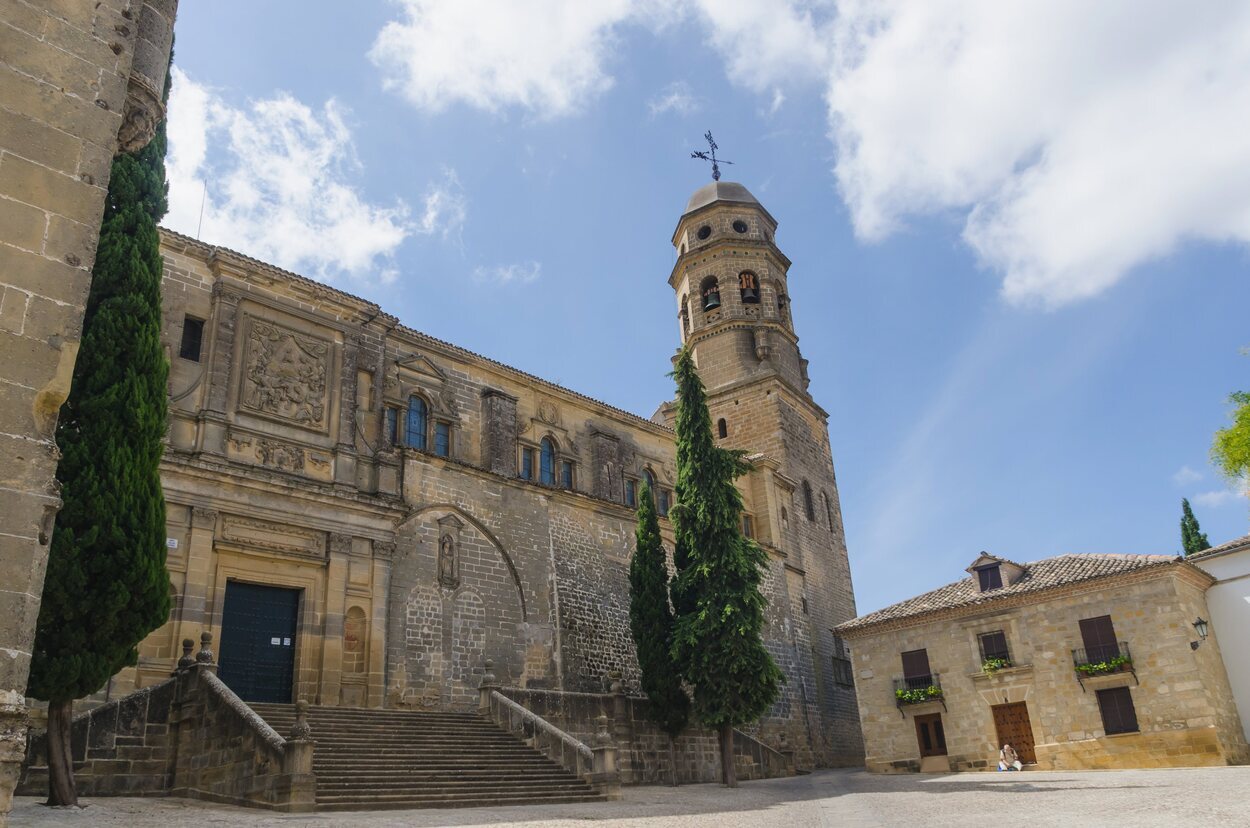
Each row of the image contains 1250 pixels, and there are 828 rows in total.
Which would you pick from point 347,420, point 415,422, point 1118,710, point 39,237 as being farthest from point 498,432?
point 39,237

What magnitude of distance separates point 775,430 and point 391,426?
15.7 m

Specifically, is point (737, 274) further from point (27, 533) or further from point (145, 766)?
point (27, 533)

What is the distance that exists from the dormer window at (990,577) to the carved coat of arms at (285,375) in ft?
60.7

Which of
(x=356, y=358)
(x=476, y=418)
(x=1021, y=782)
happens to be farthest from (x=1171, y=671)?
(x=356, y=358)

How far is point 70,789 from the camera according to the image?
398 inches

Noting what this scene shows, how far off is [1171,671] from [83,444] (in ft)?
75.0

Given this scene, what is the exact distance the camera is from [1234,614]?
75.5 ft

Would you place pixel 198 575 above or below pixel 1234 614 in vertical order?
above

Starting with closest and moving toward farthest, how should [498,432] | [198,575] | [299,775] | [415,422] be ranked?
[299,775], [198,575], [415,422], [498,432]

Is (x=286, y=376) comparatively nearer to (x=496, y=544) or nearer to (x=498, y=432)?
(x=498, y=432)

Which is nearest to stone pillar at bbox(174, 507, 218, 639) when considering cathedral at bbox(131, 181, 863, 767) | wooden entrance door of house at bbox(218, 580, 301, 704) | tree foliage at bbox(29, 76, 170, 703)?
cathedral at bbox(131, 181, 863, 767)

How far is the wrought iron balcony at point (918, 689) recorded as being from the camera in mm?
24781

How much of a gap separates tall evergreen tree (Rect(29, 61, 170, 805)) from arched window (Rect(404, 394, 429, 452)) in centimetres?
947

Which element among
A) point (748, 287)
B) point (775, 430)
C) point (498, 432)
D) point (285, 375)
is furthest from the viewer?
point (748, 287)
